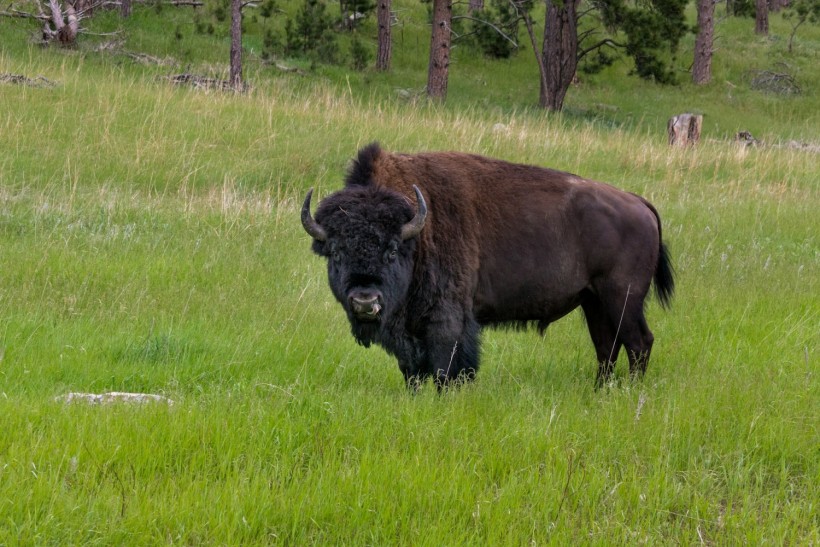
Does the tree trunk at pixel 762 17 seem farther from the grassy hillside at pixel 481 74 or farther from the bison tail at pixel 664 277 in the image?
the bison tail at pixel 664 277

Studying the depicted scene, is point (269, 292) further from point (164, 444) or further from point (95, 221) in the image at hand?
point (164, 444)

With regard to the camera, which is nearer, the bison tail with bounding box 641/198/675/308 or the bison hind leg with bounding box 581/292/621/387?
the bison hind leg with bounding box 581/292/621/387

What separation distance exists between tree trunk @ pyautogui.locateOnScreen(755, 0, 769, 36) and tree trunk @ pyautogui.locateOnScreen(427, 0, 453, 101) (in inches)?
946

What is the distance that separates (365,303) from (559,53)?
62.0 ft

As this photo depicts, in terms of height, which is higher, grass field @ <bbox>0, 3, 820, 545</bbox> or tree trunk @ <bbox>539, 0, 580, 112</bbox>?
tree trunk @ <bbox>539, 0, 580, 112</bbox>

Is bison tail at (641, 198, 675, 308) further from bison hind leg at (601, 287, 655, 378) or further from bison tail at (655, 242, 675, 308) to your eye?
bison hind leg at (601, 287, 655, 378)

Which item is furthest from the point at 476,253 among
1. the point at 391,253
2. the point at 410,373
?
the point at 410,373

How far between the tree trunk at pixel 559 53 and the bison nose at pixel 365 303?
17.4 metres

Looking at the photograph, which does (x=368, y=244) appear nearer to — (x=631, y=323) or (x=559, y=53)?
(x=631, y=323)

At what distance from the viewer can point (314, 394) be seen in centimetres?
576

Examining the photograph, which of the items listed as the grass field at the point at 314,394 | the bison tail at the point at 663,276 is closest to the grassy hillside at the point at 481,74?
the grass field at the point at 314,394

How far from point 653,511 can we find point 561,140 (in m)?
12.6

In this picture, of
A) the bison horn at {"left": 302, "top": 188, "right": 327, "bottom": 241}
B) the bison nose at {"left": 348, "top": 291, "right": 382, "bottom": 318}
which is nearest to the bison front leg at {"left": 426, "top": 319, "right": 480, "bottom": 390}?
the bison nose at {"left": 348, "top": 291, "right": 382, "bottom": 318}

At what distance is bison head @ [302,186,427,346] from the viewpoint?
6.05 metres
